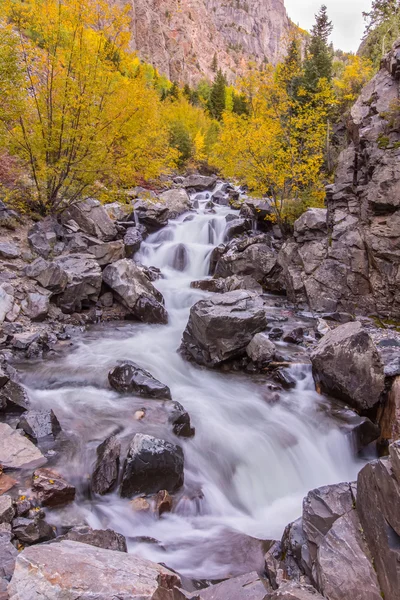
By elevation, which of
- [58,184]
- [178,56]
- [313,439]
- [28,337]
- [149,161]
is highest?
[178,56]

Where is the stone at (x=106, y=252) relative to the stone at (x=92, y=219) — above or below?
below

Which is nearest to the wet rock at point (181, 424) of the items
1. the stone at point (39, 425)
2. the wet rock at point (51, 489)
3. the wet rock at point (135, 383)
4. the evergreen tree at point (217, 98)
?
the wet rock at point (135, 383)

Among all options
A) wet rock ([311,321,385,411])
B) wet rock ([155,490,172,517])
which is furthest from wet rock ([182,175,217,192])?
wet rock ([155,490,172,517])

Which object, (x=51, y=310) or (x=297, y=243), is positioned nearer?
(x=51, y=310)

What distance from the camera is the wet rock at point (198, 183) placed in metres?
30.0

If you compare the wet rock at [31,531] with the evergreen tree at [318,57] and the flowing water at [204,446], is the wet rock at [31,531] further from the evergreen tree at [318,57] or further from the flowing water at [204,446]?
the evergreen tree at [318,57]

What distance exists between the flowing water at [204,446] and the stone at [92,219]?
5.49 m

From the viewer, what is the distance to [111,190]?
45.8ft

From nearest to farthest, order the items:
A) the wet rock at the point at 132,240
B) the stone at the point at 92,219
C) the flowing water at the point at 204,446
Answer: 1. the flowing water at the point at 204,446
2. the stone at the point at 92,219
3. the wet rock at the point at 132,240

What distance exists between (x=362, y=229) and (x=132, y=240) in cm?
960

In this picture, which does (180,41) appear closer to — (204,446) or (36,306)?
(36,306)

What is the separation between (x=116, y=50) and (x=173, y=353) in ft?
35.0

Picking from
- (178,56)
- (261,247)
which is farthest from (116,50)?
(178,56)

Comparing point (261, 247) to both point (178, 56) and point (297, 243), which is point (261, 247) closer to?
point (297, 243)
